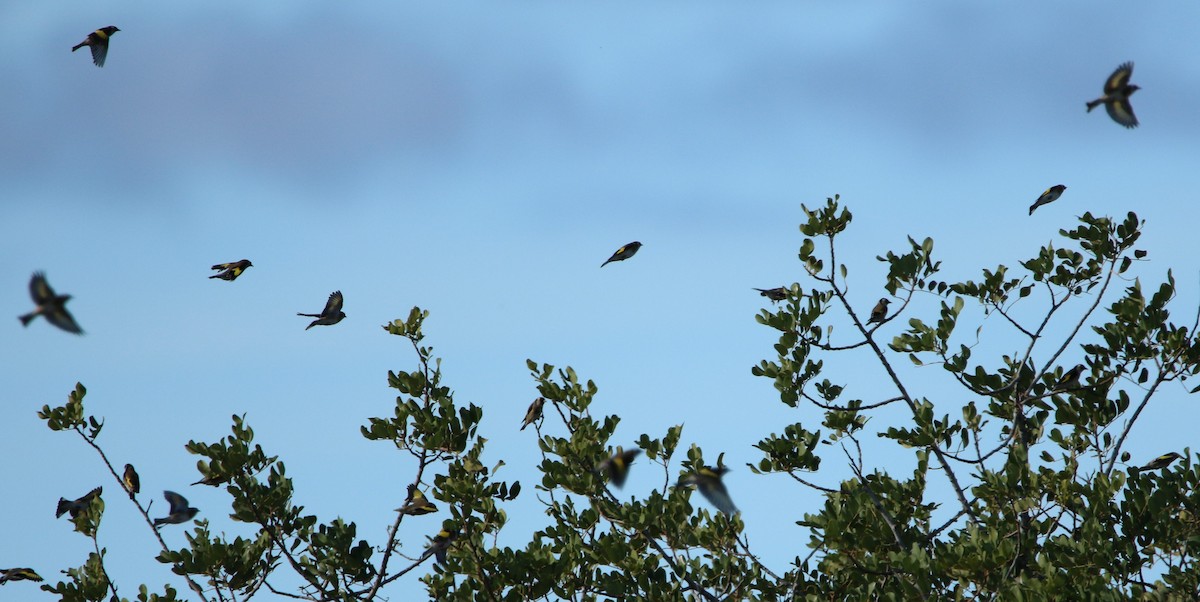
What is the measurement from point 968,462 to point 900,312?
1568 millimetres

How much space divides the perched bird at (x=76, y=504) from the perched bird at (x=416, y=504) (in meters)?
2.94

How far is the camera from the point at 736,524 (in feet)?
34.4

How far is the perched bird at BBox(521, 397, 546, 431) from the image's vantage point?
1090 cm

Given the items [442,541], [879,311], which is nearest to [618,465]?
[442,541]

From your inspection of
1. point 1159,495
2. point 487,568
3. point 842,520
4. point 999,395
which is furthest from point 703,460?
point 1159,495

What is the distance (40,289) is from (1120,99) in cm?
967

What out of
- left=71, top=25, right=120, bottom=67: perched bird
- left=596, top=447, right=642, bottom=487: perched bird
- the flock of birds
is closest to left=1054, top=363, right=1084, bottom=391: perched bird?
the flock of birds

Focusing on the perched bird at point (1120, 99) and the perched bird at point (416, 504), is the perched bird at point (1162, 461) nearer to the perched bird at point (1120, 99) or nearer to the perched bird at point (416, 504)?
the perched bird at point (1120, 99)

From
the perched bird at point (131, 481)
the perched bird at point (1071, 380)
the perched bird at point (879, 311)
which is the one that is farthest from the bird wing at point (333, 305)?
the perched bird at point (1071, 380)

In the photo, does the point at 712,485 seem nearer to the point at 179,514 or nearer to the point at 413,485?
the point at 413,485

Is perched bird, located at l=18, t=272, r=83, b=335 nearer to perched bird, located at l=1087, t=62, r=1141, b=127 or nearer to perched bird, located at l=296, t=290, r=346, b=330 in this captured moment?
perched bird, located at l=296, t=290, r=346, b=330

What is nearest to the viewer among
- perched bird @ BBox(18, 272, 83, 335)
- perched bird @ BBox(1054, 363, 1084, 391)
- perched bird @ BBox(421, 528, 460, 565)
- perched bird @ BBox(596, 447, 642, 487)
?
perched bird @ BBox(18, 272, 83, 335)

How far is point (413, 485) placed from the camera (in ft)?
36.6

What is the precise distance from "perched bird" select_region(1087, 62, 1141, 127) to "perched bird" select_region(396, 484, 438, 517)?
7188 millimetres
